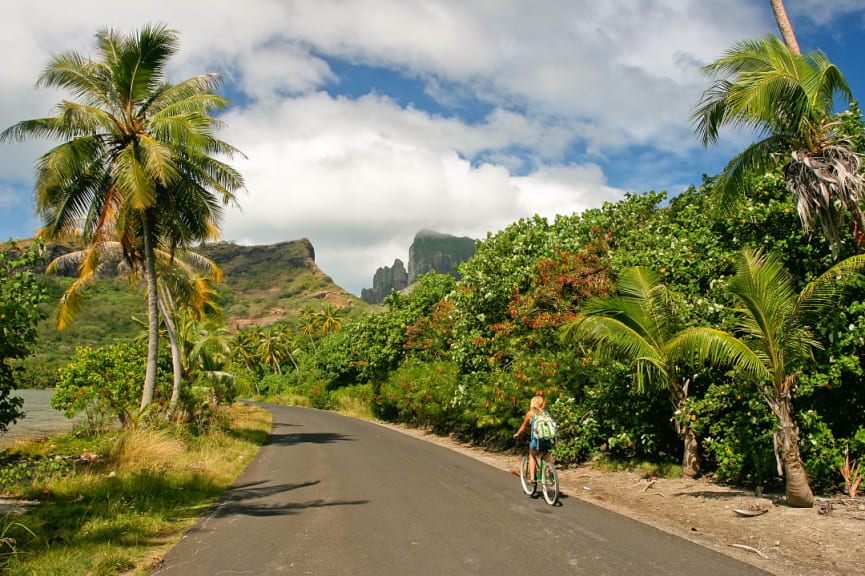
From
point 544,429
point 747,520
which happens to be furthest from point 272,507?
point 747,520

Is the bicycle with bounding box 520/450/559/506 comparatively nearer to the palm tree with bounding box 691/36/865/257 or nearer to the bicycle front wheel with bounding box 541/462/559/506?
the bicycle front wheel with bounding box 541/462/559/506

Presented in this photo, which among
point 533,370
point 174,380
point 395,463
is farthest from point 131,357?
point 533,370

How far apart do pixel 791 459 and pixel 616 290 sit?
7.14 metres

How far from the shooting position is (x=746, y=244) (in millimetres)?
A: 10633

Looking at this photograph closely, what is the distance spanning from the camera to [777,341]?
8.41 metres

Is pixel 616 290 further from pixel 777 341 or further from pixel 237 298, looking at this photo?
pixel 237 298

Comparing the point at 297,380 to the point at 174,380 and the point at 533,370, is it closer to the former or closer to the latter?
the point at 174,380

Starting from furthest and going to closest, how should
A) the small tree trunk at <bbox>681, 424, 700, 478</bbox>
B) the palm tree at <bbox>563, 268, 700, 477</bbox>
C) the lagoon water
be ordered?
the lagoon water
the small tree trunk at <bbox>681, 424, 700, 478</bbox>
the palm tree at <bbox>563, 268, 700, 477</bbox>

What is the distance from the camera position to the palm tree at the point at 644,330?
10.4 metres

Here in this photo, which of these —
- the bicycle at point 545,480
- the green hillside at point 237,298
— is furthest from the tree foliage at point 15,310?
the green hillside at point 237,298

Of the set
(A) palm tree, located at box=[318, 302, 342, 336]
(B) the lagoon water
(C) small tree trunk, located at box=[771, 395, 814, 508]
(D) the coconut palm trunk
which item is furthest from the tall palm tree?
(A) palm tree, located at box=[318, 302, 342, 336]

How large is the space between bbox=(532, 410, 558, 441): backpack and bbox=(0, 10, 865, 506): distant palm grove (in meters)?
2.04

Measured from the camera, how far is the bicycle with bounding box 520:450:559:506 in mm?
8805

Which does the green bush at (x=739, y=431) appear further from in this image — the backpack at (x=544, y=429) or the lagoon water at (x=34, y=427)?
the lagoon water at (x=34, y=427)
